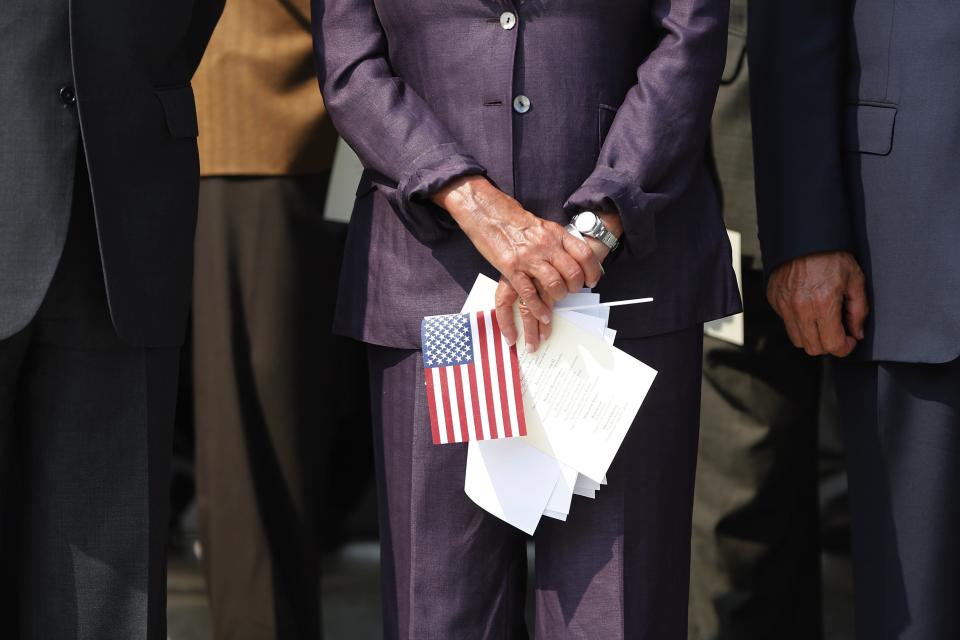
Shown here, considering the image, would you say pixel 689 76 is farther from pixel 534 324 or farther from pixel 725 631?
pixel 725 631

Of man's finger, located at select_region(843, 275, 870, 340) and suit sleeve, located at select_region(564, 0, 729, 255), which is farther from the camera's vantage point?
man's finger, located at select_region(843, 275, 870, 340)

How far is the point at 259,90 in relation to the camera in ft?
9.52

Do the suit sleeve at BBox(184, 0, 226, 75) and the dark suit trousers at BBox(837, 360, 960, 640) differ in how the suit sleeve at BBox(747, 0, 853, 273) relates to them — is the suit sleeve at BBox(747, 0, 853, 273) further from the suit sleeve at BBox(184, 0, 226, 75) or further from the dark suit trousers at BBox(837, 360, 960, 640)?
the suit sleeve at BBox(184, 0, 226, 75)

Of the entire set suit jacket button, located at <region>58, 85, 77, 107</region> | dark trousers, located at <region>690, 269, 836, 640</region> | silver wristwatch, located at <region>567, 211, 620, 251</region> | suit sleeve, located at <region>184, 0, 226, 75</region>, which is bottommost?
dark trousers, located at <region>690, 269, 836, 640</region>

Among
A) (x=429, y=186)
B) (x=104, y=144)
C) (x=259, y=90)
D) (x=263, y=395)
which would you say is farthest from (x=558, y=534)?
(x=259, y=90)

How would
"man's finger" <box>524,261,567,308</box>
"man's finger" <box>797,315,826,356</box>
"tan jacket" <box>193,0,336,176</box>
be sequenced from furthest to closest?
"tan jacket" <box>193,0,336,176</box>
"man's finger" <box>797,315,826,356</box>
"man's finger" <box>524,261,567,308</box>

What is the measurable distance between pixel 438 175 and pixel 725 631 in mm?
1527

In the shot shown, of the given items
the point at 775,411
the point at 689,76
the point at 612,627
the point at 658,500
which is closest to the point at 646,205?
the point at 689,76

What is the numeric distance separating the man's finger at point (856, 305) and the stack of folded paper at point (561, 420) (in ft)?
1.60

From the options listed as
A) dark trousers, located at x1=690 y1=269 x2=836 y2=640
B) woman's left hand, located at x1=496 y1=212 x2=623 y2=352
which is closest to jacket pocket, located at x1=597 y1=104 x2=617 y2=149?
woman's left hand, located at x1=496 y1=212 x2=623 y2=352

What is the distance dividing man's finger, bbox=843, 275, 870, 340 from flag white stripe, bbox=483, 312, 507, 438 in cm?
65

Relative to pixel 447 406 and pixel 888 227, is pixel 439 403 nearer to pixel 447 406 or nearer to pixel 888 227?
pixel 447 406

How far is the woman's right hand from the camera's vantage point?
1929 millimetres

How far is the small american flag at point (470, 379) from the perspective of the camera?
6.47ft
